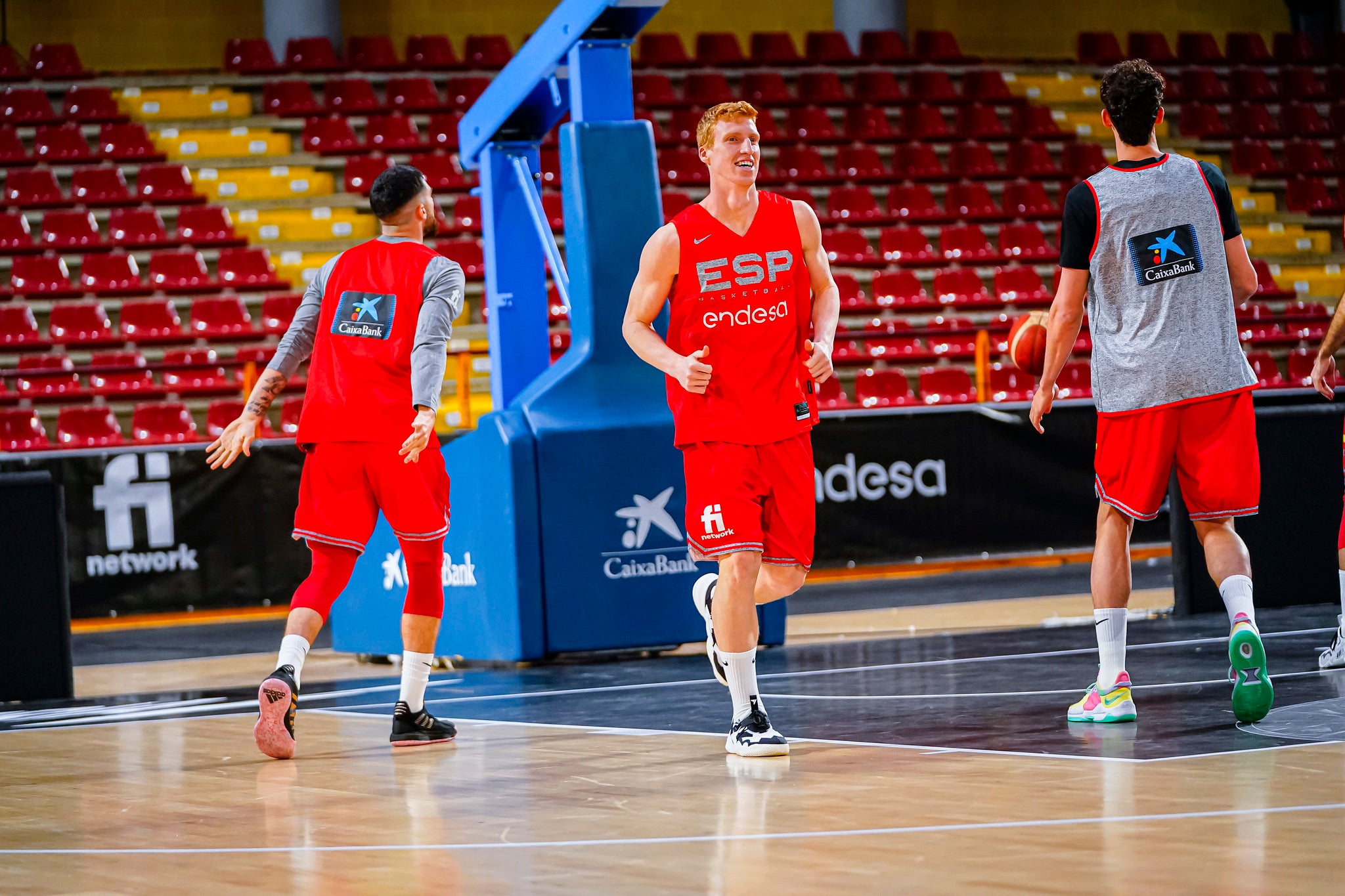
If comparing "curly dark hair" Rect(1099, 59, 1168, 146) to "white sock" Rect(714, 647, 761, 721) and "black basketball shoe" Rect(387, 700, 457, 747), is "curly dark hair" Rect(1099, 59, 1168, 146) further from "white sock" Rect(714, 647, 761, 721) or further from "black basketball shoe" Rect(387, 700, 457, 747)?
"black basketball shoe" Rect(387, 700, 457, 747)

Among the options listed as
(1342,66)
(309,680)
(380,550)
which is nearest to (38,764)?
(309,680)

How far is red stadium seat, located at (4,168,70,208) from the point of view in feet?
53.6

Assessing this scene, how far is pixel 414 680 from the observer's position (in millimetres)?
5562

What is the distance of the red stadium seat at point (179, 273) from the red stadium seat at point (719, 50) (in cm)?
656

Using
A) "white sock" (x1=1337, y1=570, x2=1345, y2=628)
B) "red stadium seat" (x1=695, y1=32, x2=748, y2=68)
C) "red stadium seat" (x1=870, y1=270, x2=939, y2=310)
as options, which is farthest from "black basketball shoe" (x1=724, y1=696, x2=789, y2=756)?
"red stadium seat" (x1=695, y1=32, x2=748, y2=68)

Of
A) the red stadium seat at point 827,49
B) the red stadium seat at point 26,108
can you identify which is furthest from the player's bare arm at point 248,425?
the red stadium seat at point 827,49

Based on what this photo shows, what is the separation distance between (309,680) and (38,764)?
8.78 feet

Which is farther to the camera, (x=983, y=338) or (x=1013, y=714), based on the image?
(x=983, y=338)

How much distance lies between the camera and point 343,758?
5281mm

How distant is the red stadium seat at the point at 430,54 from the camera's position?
19078 mm

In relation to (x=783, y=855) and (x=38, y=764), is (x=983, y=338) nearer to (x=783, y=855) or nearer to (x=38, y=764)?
(x=38, y=764)

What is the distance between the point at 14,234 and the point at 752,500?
1280 cm

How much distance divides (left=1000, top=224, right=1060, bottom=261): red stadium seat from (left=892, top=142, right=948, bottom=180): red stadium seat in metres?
1.12

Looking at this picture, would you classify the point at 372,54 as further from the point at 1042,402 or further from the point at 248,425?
the point at 1042,402
